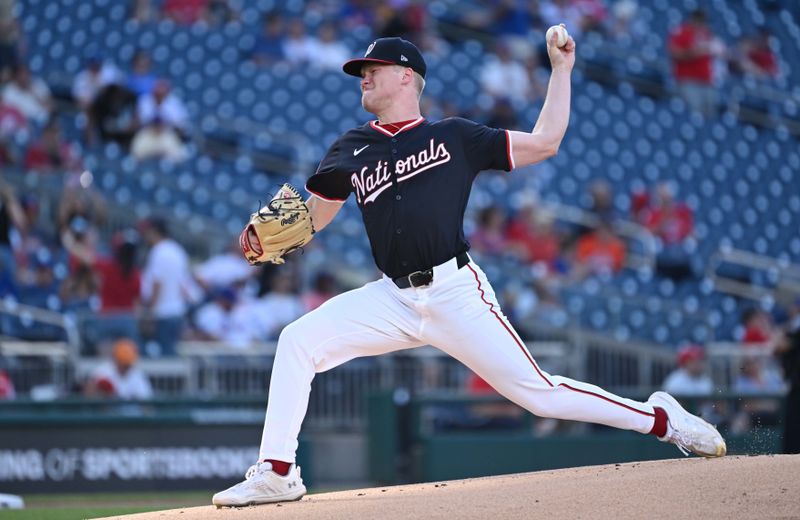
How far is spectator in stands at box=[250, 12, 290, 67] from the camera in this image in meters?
14.5

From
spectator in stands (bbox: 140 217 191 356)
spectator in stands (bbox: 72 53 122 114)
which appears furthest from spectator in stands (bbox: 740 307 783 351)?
spectator in stands (bbox: 72 53 122 114)

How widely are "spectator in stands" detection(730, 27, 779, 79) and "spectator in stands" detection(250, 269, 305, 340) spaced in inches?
310

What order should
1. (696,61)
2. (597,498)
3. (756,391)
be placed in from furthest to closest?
(696,61) < (756,391) < (597,498)

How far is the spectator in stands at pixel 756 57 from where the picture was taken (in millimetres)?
16484

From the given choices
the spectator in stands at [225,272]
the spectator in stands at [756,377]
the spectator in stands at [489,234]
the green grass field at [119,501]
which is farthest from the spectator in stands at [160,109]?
the spectator in stands at [756,377]

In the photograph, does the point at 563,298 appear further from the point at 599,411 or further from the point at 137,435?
the point at 599,411

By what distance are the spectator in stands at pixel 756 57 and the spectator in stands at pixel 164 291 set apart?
858 cm

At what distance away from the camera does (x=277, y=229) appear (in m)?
5.22

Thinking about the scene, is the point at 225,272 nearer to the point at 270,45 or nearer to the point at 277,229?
the point at 270,45

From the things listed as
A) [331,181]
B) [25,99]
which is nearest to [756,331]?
[331,181]

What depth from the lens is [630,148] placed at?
1477 centimetres

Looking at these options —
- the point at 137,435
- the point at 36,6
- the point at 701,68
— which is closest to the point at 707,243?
the point at 701,68

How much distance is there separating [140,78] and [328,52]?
2450mm

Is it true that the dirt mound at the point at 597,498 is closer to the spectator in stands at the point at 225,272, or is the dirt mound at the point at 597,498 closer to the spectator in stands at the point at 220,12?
the spectator in stands at the point at 225,272
